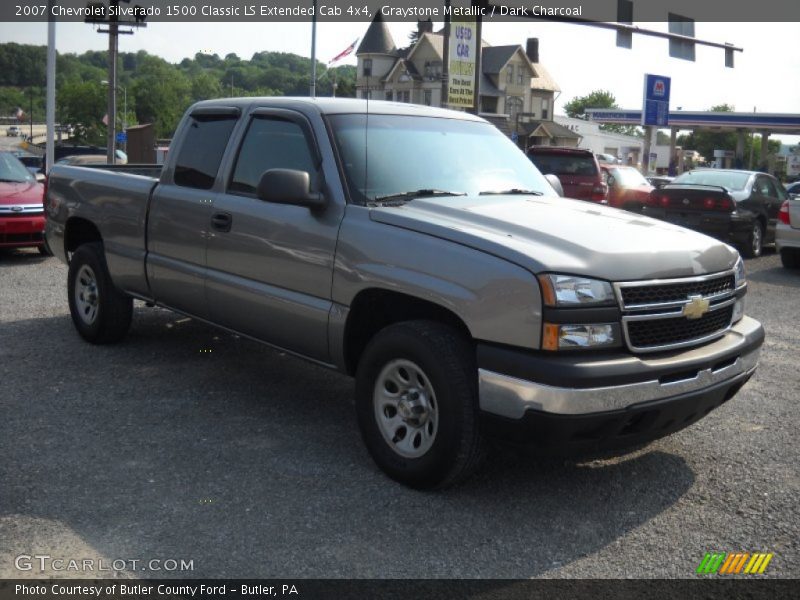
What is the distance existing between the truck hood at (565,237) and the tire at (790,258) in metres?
10.3

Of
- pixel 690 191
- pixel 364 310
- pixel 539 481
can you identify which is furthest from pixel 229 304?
pixel 690 191

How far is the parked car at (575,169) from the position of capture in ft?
59.7

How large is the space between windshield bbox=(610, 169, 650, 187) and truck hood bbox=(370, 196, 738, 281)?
55.8 feet

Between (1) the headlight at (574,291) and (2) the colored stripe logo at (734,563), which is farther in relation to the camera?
(1) the headlight at (574,291)

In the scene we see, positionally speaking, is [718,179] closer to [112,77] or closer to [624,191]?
[624,191]

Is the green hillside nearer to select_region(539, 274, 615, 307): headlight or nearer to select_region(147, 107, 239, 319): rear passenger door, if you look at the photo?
select_region(147, 107, 239, 319): rear passenger door

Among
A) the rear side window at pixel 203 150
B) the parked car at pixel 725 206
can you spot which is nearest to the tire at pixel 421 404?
the rear side window at pixel 203 150

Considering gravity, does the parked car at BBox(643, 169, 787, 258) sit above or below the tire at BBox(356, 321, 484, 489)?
above

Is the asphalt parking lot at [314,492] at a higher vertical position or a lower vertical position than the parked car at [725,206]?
lower

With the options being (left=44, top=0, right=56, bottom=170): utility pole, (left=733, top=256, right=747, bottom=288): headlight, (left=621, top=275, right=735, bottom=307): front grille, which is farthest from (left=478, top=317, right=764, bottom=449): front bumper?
(left=44, top=0, right=56, bottom=170): utility pole

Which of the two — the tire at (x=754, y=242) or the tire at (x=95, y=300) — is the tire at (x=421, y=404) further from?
the tire at (x=754, y=242)

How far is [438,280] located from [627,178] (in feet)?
61.1

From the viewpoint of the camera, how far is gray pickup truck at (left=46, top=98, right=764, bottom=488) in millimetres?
3889

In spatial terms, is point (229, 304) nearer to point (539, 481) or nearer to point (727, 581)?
point (539, 481)
